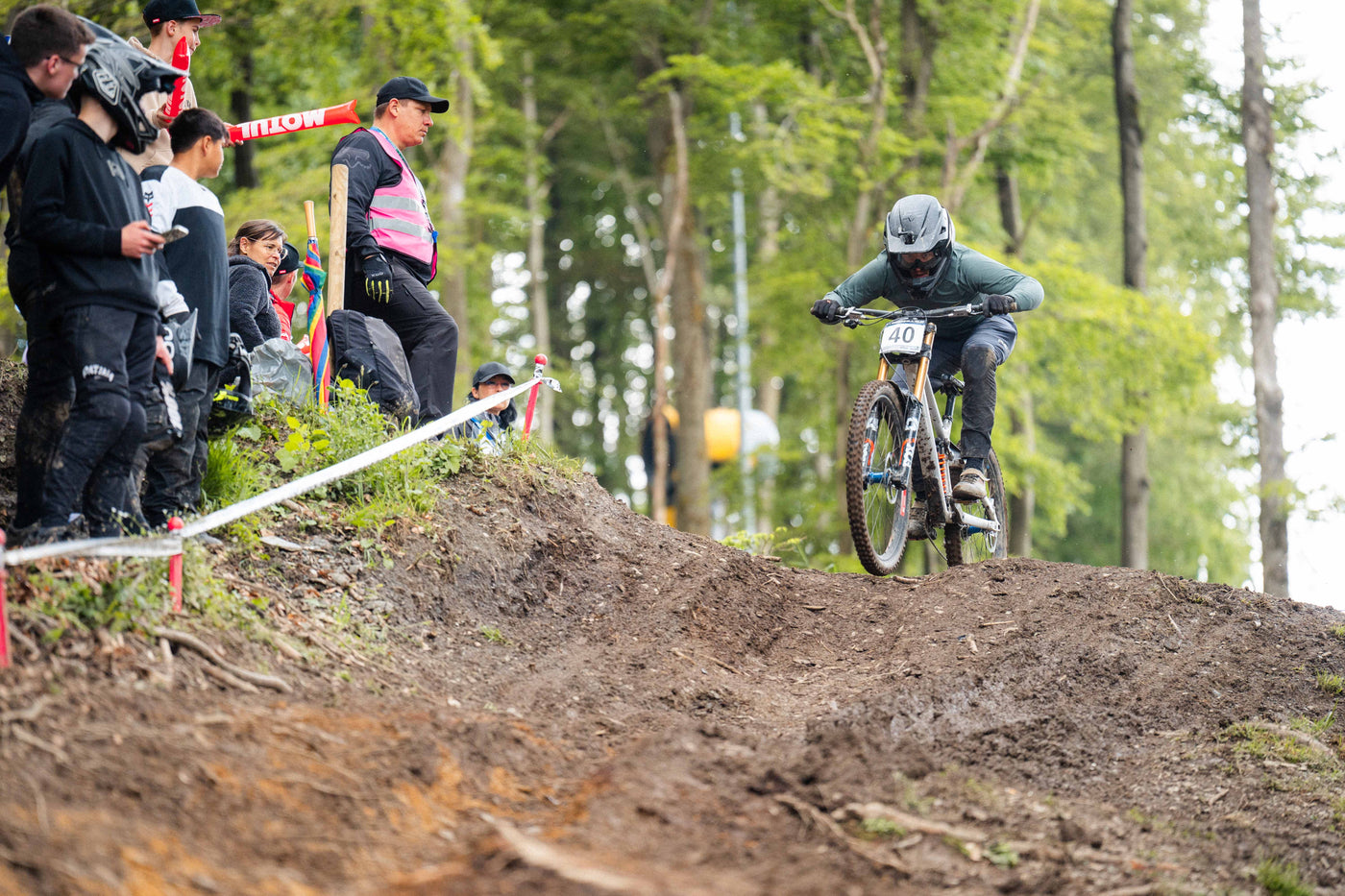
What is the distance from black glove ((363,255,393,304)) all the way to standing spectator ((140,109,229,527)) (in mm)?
1577

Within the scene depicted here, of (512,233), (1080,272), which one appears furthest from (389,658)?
(512,233)

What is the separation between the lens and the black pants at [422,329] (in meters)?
7.40

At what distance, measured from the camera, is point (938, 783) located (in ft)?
13.9

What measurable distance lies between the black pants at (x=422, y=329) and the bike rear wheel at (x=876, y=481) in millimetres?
2460

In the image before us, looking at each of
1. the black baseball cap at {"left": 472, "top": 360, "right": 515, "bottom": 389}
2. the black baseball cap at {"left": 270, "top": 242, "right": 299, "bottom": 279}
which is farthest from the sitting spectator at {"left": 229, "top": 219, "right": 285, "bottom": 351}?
the black baseball cap at {"left": 472, "top": 360, "right": 515, "bottom": 389}

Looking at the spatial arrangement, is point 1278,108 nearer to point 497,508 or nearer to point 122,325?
point 497,508

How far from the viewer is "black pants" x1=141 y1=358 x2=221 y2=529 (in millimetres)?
5262

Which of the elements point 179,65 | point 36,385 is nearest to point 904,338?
point 179,65

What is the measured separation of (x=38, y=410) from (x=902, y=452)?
4508mm

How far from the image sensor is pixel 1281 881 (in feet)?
13.4

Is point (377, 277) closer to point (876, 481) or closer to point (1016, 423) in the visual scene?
point (876, 481)

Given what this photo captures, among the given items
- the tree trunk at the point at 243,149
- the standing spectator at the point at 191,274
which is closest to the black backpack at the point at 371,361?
the standing spectator at the point at 191,274

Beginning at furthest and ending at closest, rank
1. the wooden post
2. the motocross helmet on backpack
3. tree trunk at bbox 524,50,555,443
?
tree trunk at bbox 524,50,555,443 → the motocross helmet on backpack → the wooden post

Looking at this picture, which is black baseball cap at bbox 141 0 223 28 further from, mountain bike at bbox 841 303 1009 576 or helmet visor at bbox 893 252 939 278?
helmet visor at bbox 893 252 939 278
